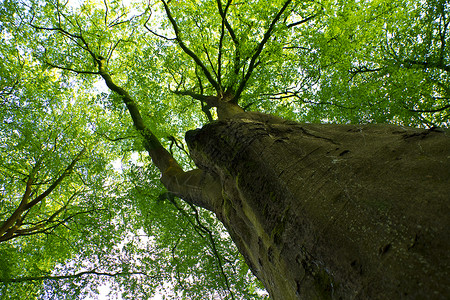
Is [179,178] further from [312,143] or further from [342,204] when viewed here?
[342,204]

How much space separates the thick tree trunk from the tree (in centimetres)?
1

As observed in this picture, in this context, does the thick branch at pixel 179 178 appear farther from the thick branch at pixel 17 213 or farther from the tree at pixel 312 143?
the thick branch at pixel 17 213

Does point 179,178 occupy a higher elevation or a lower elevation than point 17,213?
lower

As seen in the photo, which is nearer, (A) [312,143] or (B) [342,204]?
(B) [342,204]

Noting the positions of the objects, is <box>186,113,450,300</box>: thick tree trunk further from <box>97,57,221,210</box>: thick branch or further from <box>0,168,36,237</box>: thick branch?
<box>0,168,36,237</box>: thick branch

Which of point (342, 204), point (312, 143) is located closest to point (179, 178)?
point (312, 143)

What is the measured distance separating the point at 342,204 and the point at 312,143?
4.08ft

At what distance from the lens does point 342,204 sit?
2.06 meters

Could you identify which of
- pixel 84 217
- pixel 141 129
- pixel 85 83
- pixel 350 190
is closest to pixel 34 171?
pixel 84 217

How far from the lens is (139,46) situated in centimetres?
1137

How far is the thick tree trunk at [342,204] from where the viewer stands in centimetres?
147

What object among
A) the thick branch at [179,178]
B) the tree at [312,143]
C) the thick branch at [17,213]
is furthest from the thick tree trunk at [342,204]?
the thick branch at [17,213]

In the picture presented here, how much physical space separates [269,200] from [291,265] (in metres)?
0.70

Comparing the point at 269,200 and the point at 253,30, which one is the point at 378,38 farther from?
the point at 269,200
